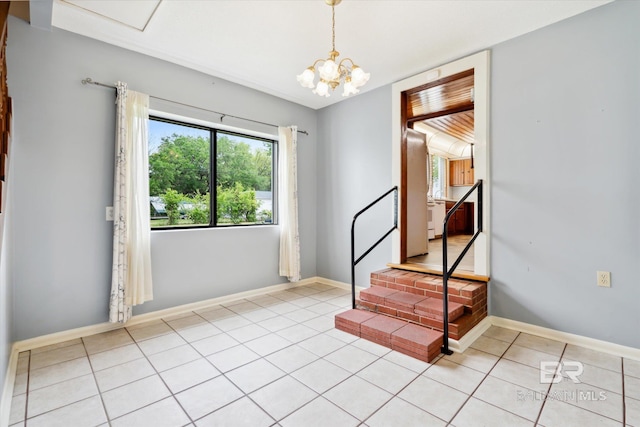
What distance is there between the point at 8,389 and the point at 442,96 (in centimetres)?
480

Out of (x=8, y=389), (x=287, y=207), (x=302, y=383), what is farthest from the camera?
(x=287, y=207)

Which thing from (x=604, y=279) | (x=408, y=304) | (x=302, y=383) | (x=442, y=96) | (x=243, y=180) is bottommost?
(x=302, y=383)

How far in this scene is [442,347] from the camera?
2.40m

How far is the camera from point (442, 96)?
155 inches

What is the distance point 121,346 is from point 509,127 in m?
3.95

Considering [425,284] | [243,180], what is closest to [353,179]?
[243,180]

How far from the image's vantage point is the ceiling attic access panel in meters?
3.34

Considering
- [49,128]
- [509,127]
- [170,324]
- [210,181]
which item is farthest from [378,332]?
[49,128]

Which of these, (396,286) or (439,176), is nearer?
(396,286)

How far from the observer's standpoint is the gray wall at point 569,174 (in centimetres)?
230

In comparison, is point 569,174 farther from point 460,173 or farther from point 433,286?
point 460,173

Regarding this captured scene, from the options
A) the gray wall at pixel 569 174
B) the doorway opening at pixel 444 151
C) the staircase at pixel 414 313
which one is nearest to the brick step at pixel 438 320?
the staircase at pixel 414 313

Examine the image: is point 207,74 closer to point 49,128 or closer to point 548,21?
point 49,128

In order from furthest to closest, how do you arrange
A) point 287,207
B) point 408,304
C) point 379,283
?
1. point 287,207
2. point 379,283
3. point 408,304
